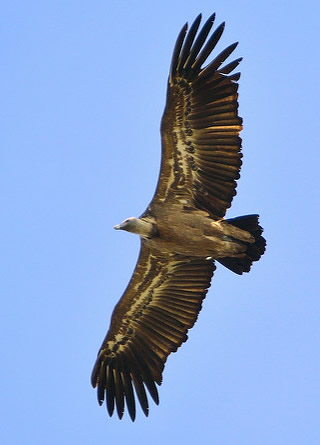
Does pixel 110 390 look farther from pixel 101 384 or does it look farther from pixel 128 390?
pixel 128 390

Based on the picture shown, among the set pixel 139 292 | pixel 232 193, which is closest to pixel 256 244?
pixel 232 193

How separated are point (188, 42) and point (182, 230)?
9.59 ft

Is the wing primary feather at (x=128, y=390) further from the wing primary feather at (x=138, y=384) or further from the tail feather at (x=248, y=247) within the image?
the tail feather at (x=248, y=247)

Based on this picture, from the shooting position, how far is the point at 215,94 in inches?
690

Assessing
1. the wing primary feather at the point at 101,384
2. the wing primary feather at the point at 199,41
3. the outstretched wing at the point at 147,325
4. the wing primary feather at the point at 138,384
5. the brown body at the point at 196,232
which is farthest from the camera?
the wing primary feather at the point at 101,384

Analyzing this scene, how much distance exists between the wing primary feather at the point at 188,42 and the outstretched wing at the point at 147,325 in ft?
10.2

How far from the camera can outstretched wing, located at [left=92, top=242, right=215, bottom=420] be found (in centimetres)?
1864

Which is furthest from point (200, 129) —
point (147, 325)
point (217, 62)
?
point (147, 325)

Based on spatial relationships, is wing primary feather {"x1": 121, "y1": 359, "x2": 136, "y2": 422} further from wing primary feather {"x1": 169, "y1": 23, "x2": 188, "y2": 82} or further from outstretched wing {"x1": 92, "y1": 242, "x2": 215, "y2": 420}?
wing primary feather {"x1": 169, "y1": 23, "x2": 188, "y2": 82}

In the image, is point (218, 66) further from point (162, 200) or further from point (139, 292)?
point (139, 292)

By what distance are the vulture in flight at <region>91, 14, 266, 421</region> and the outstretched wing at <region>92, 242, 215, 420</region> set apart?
0.02 meters

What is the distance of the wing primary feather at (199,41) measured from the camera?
17.2m

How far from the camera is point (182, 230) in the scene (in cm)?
1786

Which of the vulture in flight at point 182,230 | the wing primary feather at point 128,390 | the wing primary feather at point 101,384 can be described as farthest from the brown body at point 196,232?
the wing primary feather at point 101,384
